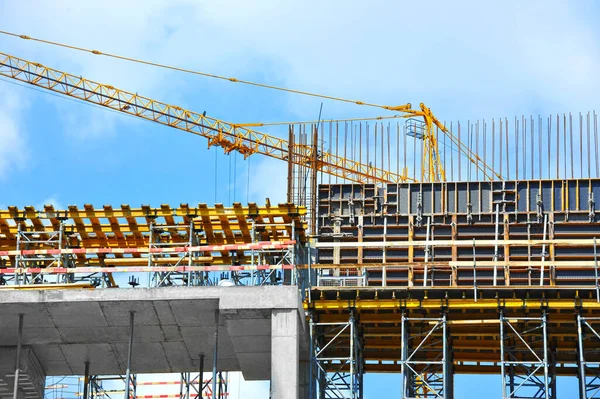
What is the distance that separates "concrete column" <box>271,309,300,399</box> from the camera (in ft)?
115

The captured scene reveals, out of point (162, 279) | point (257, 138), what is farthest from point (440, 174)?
point (162, 279)

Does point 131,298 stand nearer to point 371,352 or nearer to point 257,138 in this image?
point 371,352

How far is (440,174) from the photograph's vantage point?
296 feet

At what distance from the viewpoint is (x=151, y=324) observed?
37.9 metres

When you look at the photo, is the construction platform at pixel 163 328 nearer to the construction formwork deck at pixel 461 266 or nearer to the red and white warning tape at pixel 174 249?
the red and white warning tape at pixel 174 249

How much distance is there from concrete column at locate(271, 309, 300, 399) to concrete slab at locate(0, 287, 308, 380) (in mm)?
289

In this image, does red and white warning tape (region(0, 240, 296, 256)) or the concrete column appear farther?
red and white warning tape (region(0, 240, 296, 256))

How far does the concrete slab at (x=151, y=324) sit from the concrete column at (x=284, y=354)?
0.29m

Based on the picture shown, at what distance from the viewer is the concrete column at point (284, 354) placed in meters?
34.9

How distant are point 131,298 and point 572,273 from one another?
14989 mm

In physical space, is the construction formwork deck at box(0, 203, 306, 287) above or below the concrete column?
above

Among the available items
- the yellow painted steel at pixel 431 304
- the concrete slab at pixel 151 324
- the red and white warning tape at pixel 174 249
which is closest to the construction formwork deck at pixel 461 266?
the yellow painted steel at pixel 431 304

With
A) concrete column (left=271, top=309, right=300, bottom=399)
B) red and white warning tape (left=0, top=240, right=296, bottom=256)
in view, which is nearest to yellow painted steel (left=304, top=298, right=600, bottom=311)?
red and white warning tape (left=0, top=240, right=296, bottom=256)

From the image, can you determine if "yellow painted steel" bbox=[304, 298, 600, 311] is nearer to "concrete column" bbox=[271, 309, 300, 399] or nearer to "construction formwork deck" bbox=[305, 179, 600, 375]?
"construction formwork deck" bbox=[305, 179, 600, 375]
